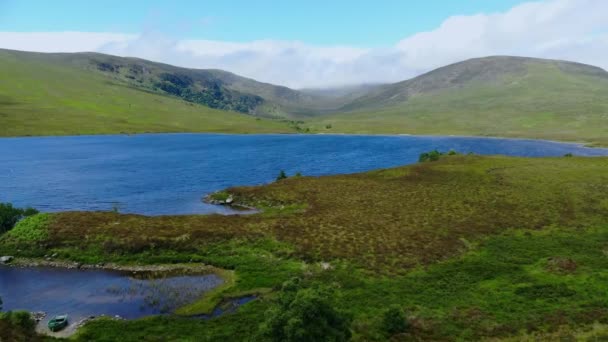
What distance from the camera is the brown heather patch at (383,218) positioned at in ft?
168

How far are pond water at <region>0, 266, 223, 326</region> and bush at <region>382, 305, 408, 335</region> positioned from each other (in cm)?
1942

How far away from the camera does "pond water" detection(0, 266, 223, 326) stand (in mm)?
38188

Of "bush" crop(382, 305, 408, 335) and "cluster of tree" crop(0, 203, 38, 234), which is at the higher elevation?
"cluster of tree" crop(0, 203, 38, 234)

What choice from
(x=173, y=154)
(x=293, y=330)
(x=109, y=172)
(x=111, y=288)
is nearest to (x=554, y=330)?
(x=293, y=330)

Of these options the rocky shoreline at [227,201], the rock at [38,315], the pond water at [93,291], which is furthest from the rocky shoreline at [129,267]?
the rocky shoreline at [227,201]

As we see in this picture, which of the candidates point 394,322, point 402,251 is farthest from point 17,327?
point 402,251

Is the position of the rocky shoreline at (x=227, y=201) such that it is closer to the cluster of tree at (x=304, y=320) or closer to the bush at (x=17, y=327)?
the bush at (x=17, y=327)

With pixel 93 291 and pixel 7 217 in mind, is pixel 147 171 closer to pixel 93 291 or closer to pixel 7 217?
pixel 7 217

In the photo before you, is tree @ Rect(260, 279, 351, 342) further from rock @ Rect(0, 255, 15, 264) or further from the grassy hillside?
rock @ Rect(0, 255, 15, 264)

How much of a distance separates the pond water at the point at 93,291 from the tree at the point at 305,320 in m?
16.0

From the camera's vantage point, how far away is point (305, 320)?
85.6ft

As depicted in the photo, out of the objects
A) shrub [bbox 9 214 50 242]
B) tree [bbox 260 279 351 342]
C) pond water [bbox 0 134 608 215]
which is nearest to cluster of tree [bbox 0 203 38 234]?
shrub [bbox 9 214 50 242]

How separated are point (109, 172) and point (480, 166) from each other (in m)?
113

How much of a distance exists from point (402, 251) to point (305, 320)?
26.2 metres
